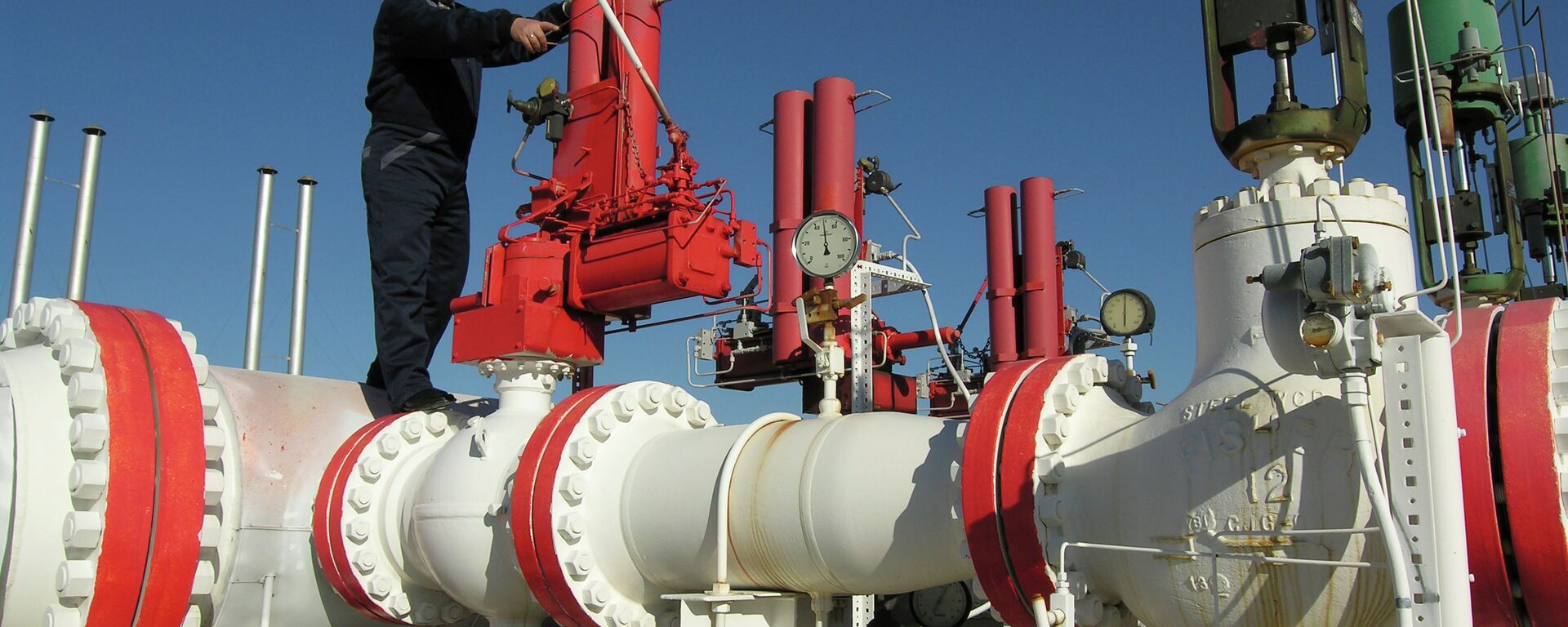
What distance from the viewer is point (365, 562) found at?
568 cm

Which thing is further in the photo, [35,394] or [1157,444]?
[35,394]

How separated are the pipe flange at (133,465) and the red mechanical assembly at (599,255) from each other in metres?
1.45

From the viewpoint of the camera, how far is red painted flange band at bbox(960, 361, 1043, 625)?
380cm

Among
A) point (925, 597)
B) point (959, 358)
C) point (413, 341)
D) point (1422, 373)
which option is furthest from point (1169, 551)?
point (959, 358)

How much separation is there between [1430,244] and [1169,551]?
21.3ft

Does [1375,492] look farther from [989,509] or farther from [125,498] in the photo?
[125,498]

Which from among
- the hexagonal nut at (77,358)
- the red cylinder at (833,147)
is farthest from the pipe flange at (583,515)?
the red cylinder at (833,147)

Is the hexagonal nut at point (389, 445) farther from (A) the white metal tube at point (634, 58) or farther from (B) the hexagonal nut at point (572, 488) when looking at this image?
(A) the white metal tube at point (634, 58)

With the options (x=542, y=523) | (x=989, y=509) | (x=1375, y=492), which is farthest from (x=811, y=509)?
(x=1375, y=492)

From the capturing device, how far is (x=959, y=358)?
631 inches

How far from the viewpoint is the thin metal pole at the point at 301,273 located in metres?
8.78

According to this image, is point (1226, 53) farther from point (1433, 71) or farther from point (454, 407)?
point (1433, 71)

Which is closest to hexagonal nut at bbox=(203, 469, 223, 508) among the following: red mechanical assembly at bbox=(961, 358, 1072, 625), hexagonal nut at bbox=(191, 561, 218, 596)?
hexagonal nut at bbox=(191, 561, 218, 596)

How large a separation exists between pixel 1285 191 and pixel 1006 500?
1175mm
